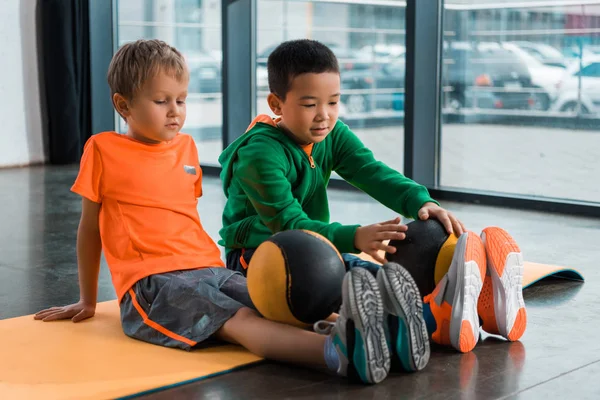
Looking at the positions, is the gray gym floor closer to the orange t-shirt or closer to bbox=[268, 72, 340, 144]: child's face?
the orange t-shirt

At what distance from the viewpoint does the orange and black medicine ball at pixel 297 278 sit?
6.42 ft

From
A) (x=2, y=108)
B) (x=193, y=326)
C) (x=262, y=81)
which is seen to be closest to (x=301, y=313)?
(x=193, y=326)

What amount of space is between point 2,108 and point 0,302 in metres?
4.79

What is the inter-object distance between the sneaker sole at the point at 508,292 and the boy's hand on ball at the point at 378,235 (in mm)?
257

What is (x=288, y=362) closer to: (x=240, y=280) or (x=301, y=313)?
(x=301, y=313)

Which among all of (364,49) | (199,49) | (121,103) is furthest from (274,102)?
(199,49)

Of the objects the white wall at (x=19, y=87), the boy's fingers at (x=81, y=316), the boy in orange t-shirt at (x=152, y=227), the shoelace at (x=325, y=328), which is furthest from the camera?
the white wall at (x=19, y=87)

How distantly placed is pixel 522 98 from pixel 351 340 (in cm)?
359

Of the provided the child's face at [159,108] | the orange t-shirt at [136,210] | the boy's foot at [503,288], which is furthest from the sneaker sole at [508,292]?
the child's face at [159,108]

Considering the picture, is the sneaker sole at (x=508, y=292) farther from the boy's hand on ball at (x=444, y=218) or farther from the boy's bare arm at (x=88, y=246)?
the boy's bare arm at (x=88, y=246)

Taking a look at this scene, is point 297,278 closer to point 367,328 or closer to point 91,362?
point 367,328

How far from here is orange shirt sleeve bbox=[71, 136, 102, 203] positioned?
224 cm

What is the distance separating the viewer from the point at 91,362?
200cm

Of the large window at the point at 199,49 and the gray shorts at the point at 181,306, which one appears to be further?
the large window at the point at 199,49
